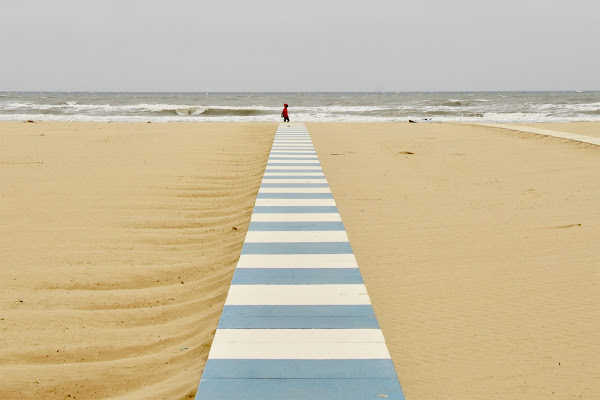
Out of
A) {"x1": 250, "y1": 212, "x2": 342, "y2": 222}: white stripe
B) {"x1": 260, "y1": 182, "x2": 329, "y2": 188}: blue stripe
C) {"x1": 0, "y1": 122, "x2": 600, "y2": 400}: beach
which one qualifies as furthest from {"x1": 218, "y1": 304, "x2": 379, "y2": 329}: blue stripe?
{"x1": 260, "y1": 182, "x2": 329, "y2": 188}: blue stripe

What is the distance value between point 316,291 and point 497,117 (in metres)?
38.0

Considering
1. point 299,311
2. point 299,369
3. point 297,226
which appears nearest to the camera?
point 299,369

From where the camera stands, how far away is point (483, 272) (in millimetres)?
5273

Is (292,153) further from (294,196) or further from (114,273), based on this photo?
(114,273)

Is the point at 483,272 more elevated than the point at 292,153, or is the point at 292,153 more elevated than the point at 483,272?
the point at 292,153

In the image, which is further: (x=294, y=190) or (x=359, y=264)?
(x=294, y=190)

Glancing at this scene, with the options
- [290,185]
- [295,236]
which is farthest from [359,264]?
[290,185]

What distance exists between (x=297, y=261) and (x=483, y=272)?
160cm

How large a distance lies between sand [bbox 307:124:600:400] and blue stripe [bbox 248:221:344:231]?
0.78 feet

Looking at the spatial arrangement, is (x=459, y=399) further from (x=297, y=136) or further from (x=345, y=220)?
(x=297, y=136)

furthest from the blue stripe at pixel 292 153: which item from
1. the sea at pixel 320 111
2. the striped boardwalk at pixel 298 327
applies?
the sea at pixel 320 111

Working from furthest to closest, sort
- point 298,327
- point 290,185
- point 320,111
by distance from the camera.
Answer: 1. point 320,111
2. point 290,185
3. point 298,327

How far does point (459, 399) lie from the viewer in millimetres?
3125

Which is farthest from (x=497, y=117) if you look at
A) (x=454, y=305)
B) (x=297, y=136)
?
(x=454, y=305)
